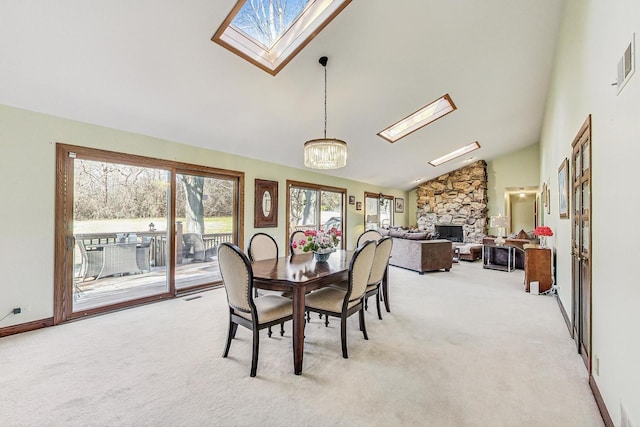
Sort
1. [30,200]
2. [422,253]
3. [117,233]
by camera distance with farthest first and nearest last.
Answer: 1. [422,253]
2. [117,233]
3. [30,200]

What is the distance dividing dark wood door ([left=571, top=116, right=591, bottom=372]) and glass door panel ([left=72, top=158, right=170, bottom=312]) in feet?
15.3

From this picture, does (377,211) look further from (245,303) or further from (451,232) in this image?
(245,303)

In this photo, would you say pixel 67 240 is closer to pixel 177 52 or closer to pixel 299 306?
pixel 177 52

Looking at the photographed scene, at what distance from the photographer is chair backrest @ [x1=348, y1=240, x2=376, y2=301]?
93.7 inches

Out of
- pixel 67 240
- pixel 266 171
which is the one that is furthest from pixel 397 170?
pixel 67 240

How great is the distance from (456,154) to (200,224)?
676 cm

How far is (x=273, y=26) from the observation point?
2.62 metres

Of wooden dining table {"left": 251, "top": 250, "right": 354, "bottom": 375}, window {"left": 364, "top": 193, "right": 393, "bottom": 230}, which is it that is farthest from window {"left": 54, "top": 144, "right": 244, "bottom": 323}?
window {"left": 364, "top": 193, "right": 393, "bottom": 230}

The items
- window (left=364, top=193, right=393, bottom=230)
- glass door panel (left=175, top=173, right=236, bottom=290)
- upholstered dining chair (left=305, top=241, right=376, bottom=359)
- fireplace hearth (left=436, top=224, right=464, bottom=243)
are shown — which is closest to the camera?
upholstered dining chair (left=305, top=241, right=376, bottom=359)

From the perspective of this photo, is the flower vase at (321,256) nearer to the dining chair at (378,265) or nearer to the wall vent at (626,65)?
the dining chair at (378,265)

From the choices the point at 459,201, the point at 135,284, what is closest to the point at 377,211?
the point at 459,201

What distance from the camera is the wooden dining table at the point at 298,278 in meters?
2.11

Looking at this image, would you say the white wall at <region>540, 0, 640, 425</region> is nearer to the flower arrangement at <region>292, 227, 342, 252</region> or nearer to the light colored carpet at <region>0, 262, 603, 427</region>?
the light colored carpet at <region>0, 262, 603, 427</region>

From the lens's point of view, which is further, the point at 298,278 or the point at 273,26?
the point at 273,26
